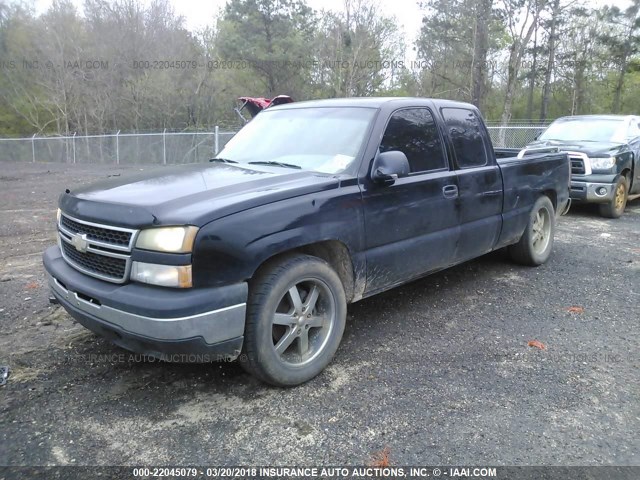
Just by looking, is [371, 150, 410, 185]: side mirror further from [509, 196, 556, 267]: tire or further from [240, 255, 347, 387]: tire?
[509, 196, 556, 267]: tire

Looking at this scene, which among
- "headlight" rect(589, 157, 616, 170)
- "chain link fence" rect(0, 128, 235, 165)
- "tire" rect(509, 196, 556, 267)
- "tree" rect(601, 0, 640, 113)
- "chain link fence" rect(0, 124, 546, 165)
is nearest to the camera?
"tire" rect(509, 196, 556, 267)

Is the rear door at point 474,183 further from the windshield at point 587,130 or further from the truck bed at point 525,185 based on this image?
the windshield at point 587,130

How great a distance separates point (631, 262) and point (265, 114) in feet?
15.8

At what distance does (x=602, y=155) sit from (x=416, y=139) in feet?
20.4

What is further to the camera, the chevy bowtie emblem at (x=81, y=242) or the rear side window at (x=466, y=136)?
the rear side window at (x=466, y=136)

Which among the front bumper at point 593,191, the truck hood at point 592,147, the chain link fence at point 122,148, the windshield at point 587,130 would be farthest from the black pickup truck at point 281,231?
the chain link fence at point 122,148

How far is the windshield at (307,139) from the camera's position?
3646mm

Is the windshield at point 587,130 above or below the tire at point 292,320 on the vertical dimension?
above

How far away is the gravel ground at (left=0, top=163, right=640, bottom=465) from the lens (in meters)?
2.56

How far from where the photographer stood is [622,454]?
101 inches

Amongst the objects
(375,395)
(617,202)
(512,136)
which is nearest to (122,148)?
(512,136)

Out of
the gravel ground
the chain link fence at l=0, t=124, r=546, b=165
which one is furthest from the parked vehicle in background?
the chain link fence at l=0, t=124, r=546, b=165

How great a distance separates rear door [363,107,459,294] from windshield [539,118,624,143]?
680 cm

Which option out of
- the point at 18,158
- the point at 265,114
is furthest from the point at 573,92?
the point at 265,114
